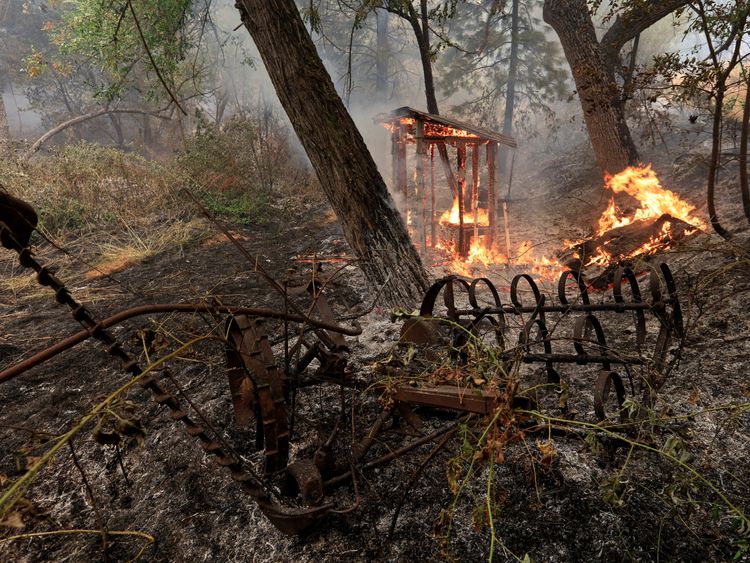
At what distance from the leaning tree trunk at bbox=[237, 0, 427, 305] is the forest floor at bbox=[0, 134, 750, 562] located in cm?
94

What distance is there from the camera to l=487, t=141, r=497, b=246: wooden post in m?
10.3

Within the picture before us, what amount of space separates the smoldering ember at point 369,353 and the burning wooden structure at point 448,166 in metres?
0.11

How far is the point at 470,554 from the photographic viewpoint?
6.95 feet

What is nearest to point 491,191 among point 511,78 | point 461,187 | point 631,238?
point 461,187

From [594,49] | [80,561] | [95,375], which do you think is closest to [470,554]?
[80,561]

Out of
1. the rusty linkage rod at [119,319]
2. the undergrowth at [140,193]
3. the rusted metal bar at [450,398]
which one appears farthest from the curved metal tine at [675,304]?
the undergrowth at [140,193]

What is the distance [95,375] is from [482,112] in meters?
20.5

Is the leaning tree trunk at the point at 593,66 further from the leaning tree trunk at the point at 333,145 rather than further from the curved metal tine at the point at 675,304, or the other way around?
the curved metal tine at the point at 675,304

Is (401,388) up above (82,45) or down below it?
below

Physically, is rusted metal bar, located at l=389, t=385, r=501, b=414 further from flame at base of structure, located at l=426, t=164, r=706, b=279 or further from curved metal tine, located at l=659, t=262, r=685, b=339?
flame at base of structure, located at l=426, t=164, r=706, b=279

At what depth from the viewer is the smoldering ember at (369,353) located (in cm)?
192

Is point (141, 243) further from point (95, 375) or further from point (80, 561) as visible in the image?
point (80, 561)

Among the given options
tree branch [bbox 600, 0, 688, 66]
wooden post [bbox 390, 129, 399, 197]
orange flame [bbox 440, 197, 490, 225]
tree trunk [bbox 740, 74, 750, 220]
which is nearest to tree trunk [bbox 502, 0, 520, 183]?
orange flame [bbox 440, 197, 490, 225]

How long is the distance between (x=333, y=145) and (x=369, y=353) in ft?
7.97
